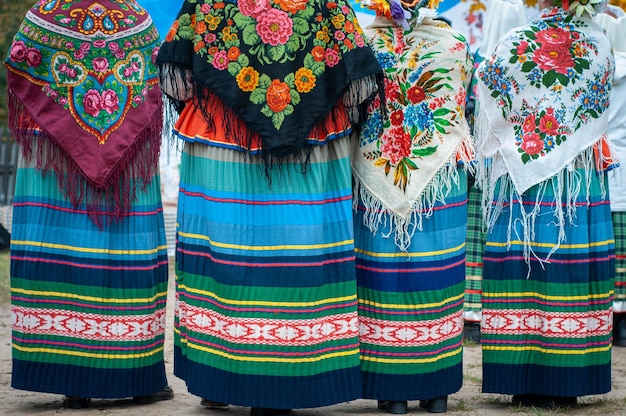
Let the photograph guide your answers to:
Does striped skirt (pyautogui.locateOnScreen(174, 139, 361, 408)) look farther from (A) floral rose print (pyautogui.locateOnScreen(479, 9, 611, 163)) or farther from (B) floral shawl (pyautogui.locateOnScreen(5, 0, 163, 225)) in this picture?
(A) floral rose print (pyautogui.locateOnScreen(479, 9, 611, 163))

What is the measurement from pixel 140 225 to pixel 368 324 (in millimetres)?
Result: 1183

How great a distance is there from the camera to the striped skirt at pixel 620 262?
731 cm

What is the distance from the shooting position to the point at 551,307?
197 inches

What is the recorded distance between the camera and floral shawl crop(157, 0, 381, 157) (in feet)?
14.4

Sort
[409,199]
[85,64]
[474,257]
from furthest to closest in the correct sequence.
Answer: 1. [474,257]
2. [85,64]
3. [409,199]

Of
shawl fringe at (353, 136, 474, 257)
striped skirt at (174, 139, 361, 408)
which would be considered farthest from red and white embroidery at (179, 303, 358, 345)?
shawl fringe at (353, 136, 474, 257)

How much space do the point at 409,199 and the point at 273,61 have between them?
91 cm

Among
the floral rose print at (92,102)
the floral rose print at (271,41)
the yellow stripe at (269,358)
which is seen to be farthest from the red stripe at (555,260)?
the floral rose print at (92,102)

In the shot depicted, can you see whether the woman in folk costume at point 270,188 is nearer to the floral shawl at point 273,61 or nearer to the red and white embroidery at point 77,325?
the floral shawl at point 273,61

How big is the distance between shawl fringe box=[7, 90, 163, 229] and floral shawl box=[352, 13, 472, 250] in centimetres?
107

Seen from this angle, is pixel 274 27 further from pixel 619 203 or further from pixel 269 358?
pixel 619 203

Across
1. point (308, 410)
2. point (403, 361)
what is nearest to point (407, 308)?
point (403, 361)

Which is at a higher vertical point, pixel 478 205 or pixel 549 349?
pixel 478 205

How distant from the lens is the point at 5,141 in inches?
671
